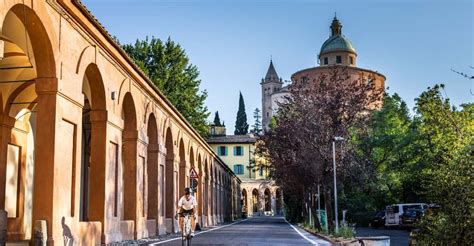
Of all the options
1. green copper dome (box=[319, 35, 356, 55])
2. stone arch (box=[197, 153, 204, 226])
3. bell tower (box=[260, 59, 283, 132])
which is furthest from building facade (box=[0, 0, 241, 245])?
bell tower (box=[260, 59, 283, 132])

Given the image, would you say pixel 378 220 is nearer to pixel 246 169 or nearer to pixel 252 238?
pixel 252 238

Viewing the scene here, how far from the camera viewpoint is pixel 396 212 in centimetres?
3684

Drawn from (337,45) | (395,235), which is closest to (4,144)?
(395,235)

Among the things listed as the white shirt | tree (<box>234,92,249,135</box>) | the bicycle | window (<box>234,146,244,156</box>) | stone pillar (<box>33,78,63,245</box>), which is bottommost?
the bicycle

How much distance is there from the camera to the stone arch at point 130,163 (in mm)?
20375

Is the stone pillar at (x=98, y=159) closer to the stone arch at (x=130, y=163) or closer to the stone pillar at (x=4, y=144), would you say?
the stone pillar at (x=4, y=144)

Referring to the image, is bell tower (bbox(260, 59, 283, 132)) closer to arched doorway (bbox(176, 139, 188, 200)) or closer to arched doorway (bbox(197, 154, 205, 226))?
arched doorway (bbox(197, 154, 205, 226))

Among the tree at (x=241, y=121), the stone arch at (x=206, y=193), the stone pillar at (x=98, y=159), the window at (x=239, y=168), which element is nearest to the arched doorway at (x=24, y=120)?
the stone pillar at (x=98, y=159)

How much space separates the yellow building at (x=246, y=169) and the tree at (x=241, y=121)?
33544 mm

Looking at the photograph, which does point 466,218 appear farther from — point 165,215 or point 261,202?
point 261,202

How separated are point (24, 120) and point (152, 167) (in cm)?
587

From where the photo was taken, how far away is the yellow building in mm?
98250

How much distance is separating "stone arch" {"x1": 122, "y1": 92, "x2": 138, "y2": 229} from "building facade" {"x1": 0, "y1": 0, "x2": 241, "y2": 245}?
0.04m

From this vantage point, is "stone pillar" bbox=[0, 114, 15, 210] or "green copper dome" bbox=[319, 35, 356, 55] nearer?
"stone pillar" bbox=[0, 114, 15, 210]
